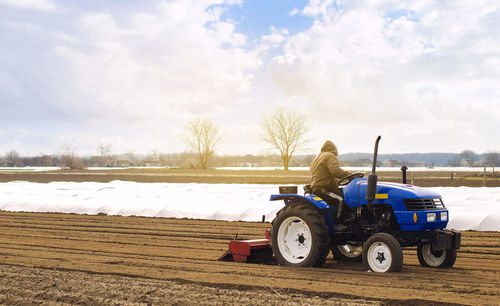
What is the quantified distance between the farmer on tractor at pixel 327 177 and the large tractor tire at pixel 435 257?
1.34m

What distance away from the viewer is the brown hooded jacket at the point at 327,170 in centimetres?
624

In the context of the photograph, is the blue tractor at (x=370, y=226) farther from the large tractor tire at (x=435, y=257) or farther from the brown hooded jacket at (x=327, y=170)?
the brown hooded jacket at (x=327, y=170)

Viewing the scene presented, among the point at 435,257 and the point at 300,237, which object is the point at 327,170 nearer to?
the point at 300,237

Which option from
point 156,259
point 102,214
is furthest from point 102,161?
point 156,259

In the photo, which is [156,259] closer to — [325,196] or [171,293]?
[171,293]

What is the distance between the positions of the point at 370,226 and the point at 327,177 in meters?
0.81

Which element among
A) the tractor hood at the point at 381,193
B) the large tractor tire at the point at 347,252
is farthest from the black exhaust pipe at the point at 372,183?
the large tractor tire at the point at 347,252

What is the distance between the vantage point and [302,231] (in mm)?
6516

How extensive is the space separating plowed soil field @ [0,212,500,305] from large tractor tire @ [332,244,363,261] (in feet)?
0.51

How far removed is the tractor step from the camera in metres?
6.97

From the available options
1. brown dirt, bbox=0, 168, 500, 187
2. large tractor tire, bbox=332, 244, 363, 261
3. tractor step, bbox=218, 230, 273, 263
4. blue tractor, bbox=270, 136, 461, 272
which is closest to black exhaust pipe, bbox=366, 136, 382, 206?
blue tractor, bbox=270, 136, 461, 272

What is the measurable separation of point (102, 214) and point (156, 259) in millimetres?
7244

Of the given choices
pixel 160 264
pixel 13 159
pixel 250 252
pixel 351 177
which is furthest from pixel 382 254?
pixel 13 159

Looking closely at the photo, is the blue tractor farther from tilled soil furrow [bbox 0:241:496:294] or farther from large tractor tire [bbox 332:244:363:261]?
large tractor tire [bbox 332:244:363:261]
